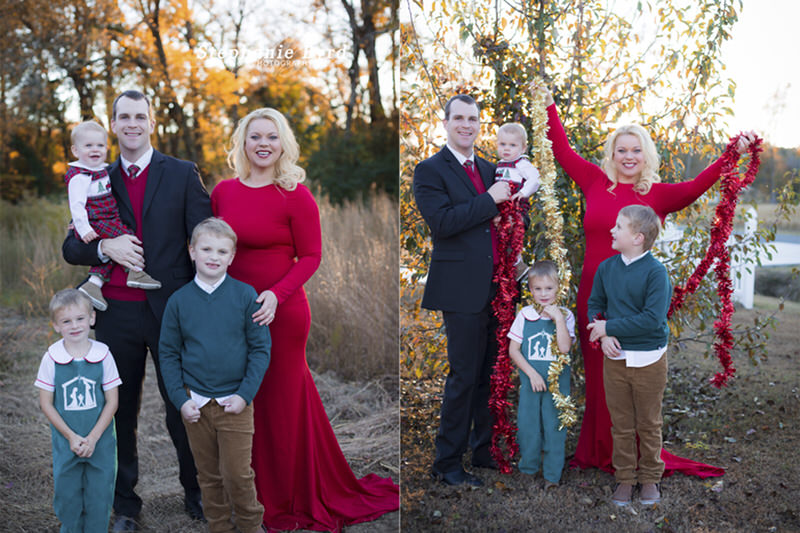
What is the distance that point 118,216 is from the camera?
3041 mm

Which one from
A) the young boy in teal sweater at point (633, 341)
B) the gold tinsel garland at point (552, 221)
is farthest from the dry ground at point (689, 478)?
the gold tinsel garland at point (552, 221)

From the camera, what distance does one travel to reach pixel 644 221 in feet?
10.2

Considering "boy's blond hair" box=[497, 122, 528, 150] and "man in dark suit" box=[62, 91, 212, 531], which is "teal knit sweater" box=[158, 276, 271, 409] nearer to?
"man in dark suit" box=[62, 91, 212, 531]

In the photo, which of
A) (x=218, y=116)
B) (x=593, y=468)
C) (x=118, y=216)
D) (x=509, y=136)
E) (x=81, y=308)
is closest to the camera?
(x=81, y=308)


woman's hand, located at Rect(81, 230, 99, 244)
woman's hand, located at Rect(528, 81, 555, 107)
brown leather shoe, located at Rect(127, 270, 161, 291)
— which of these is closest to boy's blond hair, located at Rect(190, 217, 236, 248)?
brown leather shoe, located at Rect(127, 270, 161, 291)

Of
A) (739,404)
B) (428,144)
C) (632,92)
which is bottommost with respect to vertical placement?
(739,404)

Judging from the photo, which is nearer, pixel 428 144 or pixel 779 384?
pixel 428 144

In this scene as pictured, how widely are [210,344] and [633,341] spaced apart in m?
1.98

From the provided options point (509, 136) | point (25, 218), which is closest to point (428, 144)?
point (509, 136)

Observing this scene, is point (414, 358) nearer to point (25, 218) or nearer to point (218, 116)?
point (218, 116)

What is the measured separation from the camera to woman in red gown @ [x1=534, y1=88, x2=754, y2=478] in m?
3.32

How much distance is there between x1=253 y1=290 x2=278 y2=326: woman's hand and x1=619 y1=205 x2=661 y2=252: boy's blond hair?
1.71 meters

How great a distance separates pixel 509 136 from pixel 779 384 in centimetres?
213

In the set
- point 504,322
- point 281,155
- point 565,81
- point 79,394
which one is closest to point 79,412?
point 79,394
